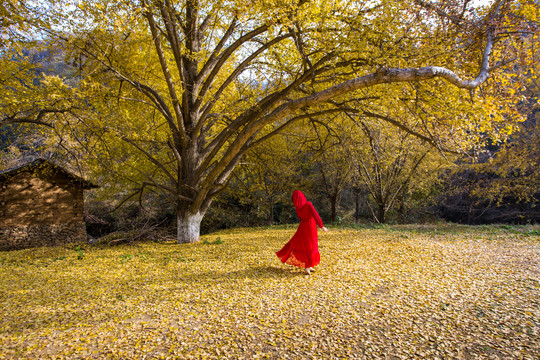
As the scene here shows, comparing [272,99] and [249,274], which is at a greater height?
[272,99]

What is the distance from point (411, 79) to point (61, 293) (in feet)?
23.7

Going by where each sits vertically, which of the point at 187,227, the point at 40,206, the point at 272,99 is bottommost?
the point at 187,227

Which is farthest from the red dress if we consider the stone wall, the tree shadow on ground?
the stone wall

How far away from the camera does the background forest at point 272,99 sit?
5664mm

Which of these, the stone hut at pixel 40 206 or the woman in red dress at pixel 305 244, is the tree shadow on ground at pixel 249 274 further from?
the stone hut at pixel 40 206

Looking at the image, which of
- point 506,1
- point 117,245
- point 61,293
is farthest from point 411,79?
point 117,245

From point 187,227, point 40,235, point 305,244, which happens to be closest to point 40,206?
point 40,235

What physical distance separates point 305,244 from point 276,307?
1908 millimetres

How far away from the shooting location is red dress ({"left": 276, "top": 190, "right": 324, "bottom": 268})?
5.75 m

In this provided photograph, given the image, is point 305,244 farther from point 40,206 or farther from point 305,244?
point 40,206

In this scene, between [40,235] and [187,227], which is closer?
[187,227]

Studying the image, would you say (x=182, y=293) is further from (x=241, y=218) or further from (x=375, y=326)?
(x=241, y=218)

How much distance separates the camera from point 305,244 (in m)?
5.82

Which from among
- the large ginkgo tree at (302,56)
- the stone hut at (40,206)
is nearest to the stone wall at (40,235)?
the stone hut at (40,206)
